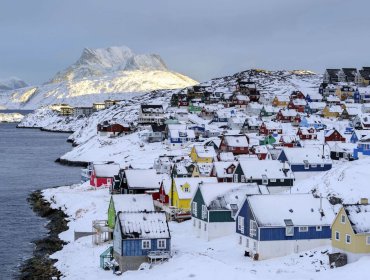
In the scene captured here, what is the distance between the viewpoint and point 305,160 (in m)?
80.1

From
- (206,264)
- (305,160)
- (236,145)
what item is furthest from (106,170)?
(206,264)

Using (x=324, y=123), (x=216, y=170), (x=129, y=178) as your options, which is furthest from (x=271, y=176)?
(x=324, y=123)

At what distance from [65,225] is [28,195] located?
25889 mm

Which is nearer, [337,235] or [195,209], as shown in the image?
[337,235]

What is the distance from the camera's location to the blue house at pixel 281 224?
4725 cm

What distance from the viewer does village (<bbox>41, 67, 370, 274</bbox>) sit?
47.4m

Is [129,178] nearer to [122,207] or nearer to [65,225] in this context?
[65,225]

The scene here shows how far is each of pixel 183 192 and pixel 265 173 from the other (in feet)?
39.7

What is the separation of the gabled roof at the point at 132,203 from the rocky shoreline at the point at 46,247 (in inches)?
275

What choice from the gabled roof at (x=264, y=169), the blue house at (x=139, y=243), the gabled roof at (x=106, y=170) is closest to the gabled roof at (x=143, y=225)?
the blue house at (x=139, y=243)

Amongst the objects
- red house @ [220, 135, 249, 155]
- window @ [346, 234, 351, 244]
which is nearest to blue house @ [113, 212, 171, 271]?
window @ [346, 234, 351, 244]

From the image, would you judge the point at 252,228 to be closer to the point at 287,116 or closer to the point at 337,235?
the point at 337,235

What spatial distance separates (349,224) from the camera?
43.2 meters

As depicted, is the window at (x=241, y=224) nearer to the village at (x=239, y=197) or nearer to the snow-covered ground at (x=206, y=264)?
the village at (x=239, y=197)
